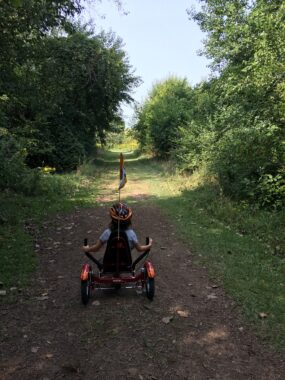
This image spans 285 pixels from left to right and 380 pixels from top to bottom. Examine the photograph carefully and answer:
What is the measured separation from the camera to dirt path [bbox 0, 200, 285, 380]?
3951 millimetres

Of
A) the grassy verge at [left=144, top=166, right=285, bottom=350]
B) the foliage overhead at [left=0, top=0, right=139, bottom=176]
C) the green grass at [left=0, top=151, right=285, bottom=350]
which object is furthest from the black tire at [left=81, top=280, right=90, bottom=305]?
the foliage overhead at [left=0, top=0, right=139, bottom=176]

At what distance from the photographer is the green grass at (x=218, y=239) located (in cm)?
554

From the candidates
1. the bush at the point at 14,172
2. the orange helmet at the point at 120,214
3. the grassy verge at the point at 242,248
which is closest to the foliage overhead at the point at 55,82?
the bush at the point at 14,172

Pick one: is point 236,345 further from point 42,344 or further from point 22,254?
point 22,254

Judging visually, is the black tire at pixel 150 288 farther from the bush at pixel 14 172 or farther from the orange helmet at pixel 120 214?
the bush at pixel 14 172

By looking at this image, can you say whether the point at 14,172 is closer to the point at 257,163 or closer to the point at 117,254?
the point at 117,254

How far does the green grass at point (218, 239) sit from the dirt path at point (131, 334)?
0.33 metres

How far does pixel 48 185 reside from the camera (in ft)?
47.3

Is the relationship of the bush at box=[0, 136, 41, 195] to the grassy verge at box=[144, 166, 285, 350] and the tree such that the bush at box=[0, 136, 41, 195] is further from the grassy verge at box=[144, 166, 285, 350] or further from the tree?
the tree

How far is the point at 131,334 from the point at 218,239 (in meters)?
4.37

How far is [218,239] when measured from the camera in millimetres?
8586

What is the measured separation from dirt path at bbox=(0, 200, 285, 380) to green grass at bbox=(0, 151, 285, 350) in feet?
1.09

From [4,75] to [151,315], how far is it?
300 inches

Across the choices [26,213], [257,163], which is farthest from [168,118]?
[26,213]
